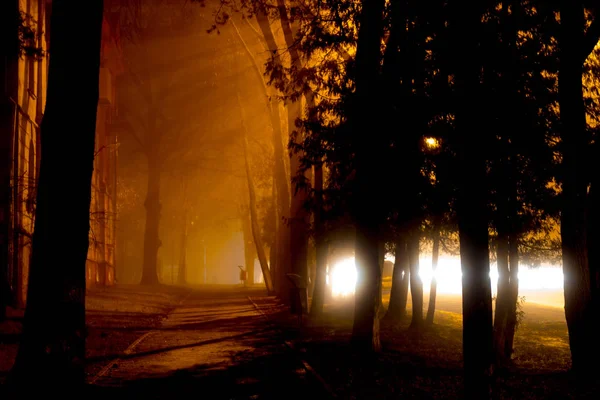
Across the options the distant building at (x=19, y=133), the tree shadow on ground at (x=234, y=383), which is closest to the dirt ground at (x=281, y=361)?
the tree shadow on ground at (x=234, y=383)

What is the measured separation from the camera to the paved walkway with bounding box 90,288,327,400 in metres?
9.38

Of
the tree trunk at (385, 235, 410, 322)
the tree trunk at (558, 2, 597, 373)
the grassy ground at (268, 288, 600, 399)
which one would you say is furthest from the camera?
the tree trunk at (385, 235, 410, 322)

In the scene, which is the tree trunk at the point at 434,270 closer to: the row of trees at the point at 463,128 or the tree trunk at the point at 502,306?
the row of trees at the point at 463,128

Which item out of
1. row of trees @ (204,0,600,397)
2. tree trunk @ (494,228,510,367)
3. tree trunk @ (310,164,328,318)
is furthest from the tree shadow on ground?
tree trunk @ (310,164,328,318)

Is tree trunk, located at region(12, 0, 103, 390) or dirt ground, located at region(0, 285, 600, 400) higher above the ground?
tree trunk, located at region(12, 0, 103, 390)

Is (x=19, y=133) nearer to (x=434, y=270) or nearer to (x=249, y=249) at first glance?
(x=434, y=270)

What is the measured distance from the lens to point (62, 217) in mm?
8039

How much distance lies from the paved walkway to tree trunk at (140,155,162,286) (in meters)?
24.7

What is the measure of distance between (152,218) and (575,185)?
35214 mm

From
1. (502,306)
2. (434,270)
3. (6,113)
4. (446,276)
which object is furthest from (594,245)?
(446,276)

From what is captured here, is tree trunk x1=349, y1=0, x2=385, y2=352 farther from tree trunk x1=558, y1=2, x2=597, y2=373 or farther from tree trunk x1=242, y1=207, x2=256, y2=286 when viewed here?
tree trunk x1=242, y1=207, x2=256, y2=286

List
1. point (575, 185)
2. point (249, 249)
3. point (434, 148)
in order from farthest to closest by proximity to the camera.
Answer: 1. point (249, 249)
2. point (434, 148)
3. point (575, 185)

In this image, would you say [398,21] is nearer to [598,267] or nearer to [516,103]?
[516,103]

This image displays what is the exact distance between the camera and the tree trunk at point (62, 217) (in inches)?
313
